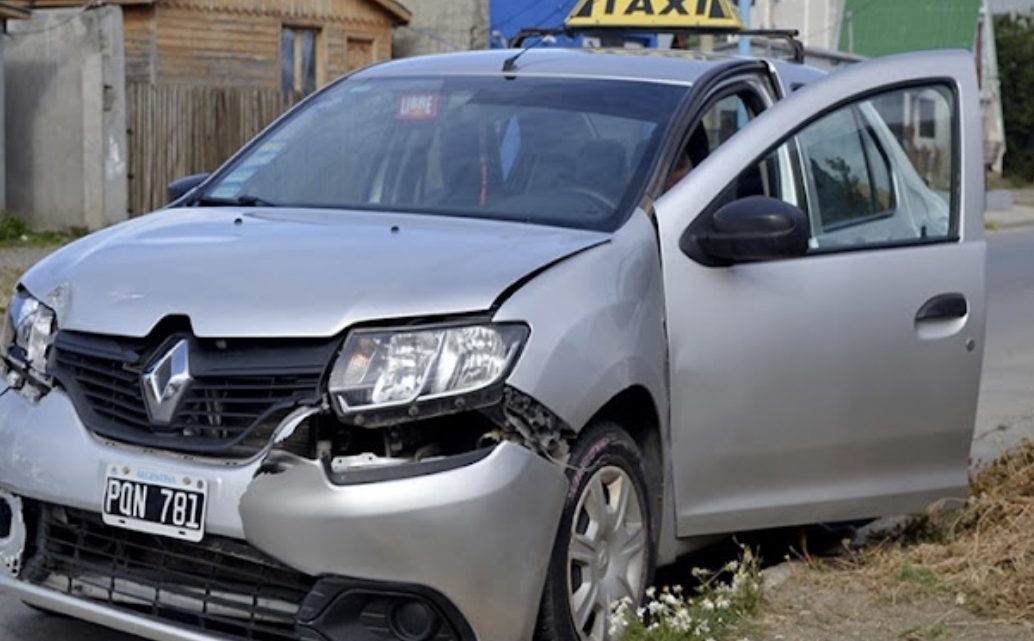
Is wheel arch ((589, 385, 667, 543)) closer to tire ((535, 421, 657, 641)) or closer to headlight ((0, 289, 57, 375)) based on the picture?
tire ((535, 421, 657, 641))

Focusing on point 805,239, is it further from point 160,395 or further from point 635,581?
point 160,395

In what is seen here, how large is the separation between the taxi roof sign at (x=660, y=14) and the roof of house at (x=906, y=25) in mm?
31921

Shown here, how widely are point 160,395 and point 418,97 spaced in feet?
6.26

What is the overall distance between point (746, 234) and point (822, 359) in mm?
516

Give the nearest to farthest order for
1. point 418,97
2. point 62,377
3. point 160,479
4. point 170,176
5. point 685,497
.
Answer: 1. point 160,479
2. point 62,377
3. point 685,497
4. point 418,97
5. point 170,176

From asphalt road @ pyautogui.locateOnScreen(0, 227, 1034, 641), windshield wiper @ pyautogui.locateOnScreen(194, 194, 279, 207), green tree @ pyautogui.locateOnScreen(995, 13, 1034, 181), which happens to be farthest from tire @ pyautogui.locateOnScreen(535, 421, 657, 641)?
green tree @ pyautogui.locateOnScreen(995, 13, 1034, 181)

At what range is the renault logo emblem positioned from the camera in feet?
15.2

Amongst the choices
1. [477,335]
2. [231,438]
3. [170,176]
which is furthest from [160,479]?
[170,176]

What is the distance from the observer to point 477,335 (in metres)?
4.59

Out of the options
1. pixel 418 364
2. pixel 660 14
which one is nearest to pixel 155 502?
pixel 418 364

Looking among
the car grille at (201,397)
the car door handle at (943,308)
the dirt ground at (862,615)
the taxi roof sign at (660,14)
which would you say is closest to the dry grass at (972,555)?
the dirt ground at (862,615)

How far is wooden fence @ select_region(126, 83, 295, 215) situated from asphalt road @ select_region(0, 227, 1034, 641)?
31.9 ft

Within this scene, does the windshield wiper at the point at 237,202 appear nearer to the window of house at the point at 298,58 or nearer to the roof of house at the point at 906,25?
the window of house at the point at 298,58

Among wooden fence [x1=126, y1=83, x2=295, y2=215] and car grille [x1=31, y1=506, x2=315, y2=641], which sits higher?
car grille [x1=31, y1=506, x2=315, y2=641]
